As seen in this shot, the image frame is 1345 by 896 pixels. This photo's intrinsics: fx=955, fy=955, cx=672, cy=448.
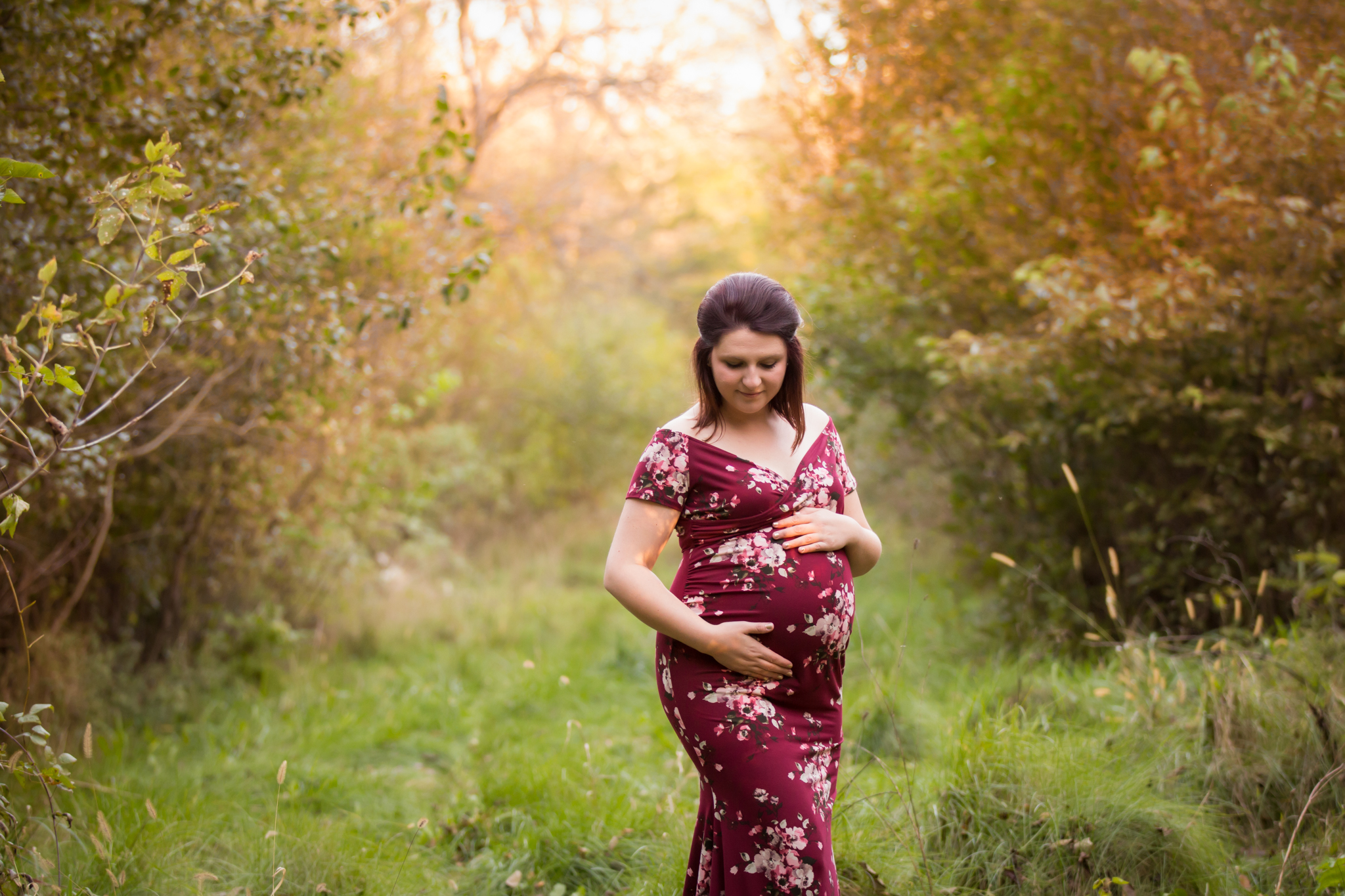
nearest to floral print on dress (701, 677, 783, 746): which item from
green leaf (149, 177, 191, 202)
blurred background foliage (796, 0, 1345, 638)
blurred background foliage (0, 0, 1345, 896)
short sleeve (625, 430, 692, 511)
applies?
short sleeve (625, 430, 692, 511)

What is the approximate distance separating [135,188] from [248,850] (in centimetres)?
212

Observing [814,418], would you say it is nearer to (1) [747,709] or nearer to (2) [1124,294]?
(1) [747,709]

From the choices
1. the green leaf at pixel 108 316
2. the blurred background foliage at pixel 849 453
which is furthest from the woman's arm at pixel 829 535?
the green leaf at pixel 108 316

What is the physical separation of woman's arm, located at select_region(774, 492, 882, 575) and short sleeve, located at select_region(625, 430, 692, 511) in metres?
0.26

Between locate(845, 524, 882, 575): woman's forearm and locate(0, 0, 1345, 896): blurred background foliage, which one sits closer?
locate(845, 524, 882, 575): woman's forearm

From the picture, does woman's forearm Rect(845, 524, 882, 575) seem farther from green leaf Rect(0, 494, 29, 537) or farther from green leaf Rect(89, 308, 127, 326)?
green leaf Rect(0, 494, 29, 537)

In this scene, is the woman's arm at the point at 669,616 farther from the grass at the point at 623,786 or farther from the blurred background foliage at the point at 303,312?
the blurred background foliage at the point at 303,312

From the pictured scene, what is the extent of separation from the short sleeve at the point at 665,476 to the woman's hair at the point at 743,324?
0.11m

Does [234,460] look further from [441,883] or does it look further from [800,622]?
[800,622]

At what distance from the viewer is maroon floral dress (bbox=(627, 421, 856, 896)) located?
222cm

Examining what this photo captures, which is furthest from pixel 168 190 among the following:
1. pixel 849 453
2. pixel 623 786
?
pixel 849 453

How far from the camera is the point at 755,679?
2.30 metres

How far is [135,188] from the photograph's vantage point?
2.20m

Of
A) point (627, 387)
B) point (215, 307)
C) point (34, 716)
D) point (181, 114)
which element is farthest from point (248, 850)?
point (627, 387)
